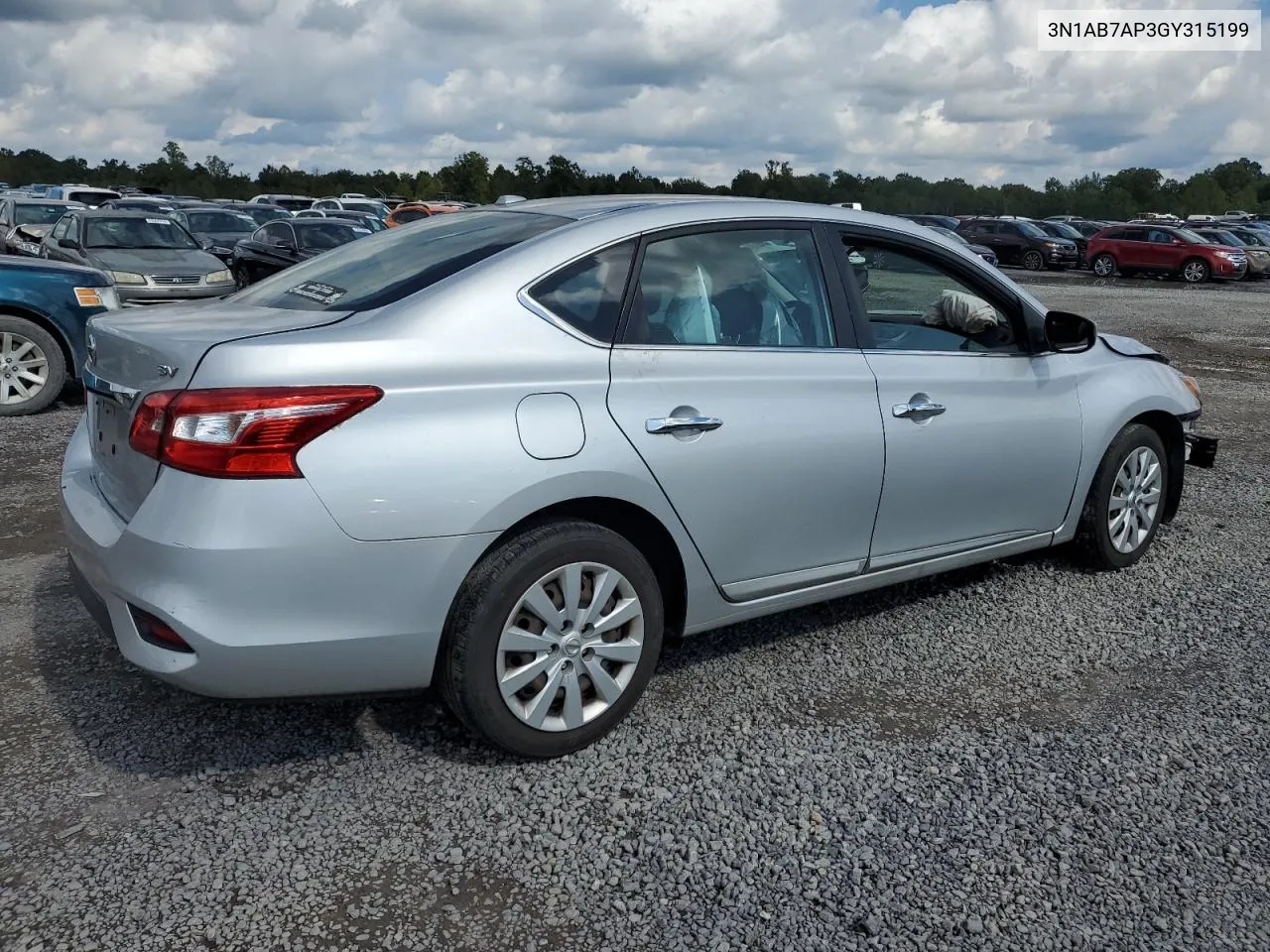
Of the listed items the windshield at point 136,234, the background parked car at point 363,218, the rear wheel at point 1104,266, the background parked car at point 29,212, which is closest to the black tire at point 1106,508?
the windshield at point 136,234

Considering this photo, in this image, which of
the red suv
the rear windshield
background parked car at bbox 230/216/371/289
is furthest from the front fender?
the red suv

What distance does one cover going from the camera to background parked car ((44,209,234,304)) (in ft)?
38.1

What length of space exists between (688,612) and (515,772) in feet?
2.45

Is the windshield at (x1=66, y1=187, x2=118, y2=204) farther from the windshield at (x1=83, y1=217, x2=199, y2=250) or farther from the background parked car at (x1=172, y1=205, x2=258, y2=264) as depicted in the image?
the windshield at (x1=83, y1=217, x2=199, y2=250)

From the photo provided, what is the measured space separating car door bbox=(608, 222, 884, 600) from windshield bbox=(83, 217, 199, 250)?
428 inches

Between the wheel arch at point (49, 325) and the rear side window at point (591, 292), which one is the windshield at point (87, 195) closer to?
the wheel arch at point (49, 325)

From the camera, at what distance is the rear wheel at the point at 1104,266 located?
108 feet

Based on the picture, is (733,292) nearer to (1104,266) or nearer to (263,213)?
(263,213)

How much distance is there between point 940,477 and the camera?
412cm

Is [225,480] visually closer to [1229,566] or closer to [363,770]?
[363,770]

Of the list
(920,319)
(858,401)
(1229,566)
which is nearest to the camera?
(858,401)

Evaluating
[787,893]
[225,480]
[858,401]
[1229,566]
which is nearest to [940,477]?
[858,401]

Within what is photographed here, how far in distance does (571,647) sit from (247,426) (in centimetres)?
111

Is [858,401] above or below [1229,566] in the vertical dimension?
above
